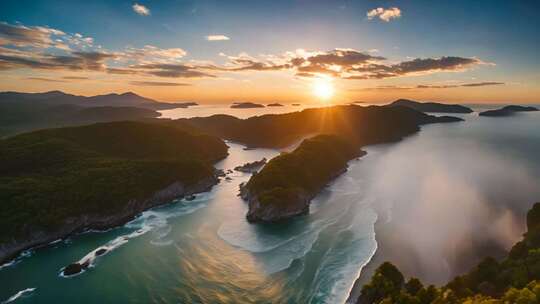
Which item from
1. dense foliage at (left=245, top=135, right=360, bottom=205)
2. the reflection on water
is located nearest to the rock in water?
the reflection on water

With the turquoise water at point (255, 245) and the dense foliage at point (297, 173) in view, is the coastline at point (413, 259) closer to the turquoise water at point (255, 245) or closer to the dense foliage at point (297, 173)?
the turquoise water at point (255, 245)

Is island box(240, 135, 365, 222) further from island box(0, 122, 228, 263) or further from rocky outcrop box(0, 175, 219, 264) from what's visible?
island box(0, 122, 228, 263)

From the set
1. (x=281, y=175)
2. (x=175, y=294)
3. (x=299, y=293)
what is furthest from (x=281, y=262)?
(x=281, y=175)

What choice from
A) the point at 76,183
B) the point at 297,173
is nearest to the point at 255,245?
the point at 297,173

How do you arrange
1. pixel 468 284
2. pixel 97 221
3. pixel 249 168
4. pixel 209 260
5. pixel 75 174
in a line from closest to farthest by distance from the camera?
pixel 468 284 < pixel 209 260 < pixel 97 221 < pixel 75 174 < pixel 249 168

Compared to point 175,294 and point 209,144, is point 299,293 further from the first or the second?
point 209,144

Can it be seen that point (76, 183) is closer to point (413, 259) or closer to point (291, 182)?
point (291, 182)
